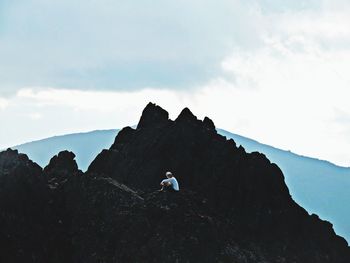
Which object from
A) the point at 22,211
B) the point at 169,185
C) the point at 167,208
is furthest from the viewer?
the point at 169,185

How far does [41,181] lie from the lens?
52844mm

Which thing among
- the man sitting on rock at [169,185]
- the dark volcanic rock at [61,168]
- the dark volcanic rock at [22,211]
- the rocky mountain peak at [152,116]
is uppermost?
the rocky mountain peak at [152,116]

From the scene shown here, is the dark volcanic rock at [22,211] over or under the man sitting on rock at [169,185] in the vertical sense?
under

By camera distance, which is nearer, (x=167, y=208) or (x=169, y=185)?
(x=167, y=208)

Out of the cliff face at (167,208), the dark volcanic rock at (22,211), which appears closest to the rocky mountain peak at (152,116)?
the cliff face at (167,208)

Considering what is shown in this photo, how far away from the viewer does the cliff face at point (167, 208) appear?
156 ft

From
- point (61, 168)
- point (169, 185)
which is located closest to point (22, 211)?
point (169, 185)

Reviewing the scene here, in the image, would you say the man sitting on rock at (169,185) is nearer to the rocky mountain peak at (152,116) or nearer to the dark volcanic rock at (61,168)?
the dark volcanic rock at (61,168)

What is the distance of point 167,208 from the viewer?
49281 mm

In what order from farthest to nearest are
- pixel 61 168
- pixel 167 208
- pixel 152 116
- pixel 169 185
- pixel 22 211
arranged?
pixel 152 116
pixel 61 168
pixel 169 185
pixel 167 208
pixel 22 211

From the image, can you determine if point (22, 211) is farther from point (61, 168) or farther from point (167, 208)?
point (61, 168)

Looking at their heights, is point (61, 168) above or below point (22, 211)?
above

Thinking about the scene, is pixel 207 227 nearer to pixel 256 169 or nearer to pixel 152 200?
pixel 152 200

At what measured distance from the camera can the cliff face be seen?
47.4 m
